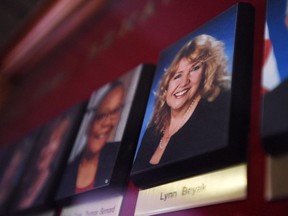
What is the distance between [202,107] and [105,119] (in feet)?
1.63

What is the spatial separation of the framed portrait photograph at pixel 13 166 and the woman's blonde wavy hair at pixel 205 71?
0.86 meters

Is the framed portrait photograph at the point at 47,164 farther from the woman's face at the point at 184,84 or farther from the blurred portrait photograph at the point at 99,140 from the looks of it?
the woman's face at the point at 184,84

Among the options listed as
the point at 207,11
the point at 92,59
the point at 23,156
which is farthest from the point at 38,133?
the point at 207,11

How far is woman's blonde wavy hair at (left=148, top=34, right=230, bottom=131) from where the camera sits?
2.91ft

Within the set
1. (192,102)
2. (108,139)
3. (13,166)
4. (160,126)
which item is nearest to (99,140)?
(108,139)

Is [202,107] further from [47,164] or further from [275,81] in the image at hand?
[47,164]

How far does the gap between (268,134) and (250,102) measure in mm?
179

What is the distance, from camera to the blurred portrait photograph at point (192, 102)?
0.82m

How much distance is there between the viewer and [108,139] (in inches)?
46.7

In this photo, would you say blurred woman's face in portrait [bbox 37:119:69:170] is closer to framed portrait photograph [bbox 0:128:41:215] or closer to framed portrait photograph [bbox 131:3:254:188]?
framed portrait photograph [bbox 0:128:41:215]

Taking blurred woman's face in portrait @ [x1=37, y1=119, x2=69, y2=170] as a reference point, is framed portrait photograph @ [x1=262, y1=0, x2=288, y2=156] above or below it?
below

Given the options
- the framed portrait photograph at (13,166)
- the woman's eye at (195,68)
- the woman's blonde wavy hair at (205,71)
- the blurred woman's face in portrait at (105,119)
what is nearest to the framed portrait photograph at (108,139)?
the blurred woman's face in portrait at (105,119)

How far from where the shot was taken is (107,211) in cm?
105

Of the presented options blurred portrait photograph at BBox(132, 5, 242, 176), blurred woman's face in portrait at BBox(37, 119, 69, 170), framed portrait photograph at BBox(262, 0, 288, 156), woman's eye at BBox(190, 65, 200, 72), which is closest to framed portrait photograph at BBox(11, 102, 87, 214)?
blurred woman's face in portrait at BBox(37, 119, 69, 170)
